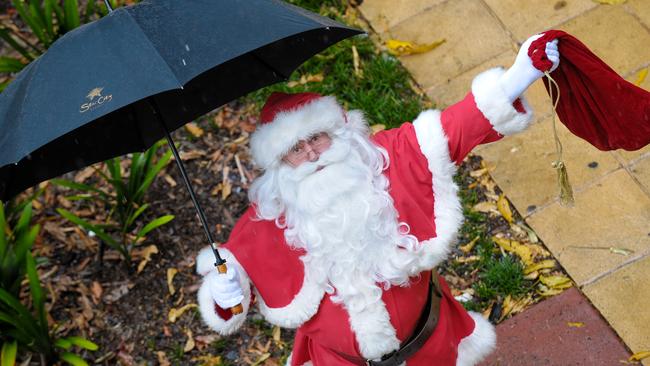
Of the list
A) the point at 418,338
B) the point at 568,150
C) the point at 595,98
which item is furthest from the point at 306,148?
the point at 568,150

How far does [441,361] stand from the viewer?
327 centimetres

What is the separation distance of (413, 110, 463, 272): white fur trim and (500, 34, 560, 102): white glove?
11.5 inches

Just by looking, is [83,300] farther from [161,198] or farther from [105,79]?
[105,79]

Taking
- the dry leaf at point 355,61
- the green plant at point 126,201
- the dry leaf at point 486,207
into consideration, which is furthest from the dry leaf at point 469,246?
the green plant at point 126,201

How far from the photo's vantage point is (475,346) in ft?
11.4

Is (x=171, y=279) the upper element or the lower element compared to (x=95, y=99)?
lower

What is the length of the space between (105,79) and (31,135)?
0.30 m

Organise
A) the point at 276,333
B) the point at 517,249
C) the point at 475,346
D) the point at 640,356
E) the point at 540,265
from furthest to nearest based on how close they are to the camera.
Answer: the point at 276,333
the point at 517,249
the point at 540,265
the point at 640,356
the point at 475,346

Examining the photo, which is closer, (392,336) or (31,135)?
(31,135)

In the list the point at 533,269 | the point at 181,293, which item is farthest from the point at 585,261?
the point at 181,293

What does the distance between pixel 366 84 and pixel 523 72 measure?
2624mm

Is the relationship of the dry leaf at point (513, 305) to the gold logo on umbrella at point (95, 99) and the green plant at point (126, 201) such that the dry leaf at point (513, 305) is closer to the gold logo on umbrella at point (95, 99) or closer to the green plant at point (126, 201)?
the green plant at point (126, 201)

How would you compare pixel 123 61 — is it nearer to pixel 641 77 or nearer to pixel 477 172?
pixel 477 172

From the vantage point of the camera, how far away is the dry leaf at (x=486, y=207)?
15.1 feet
